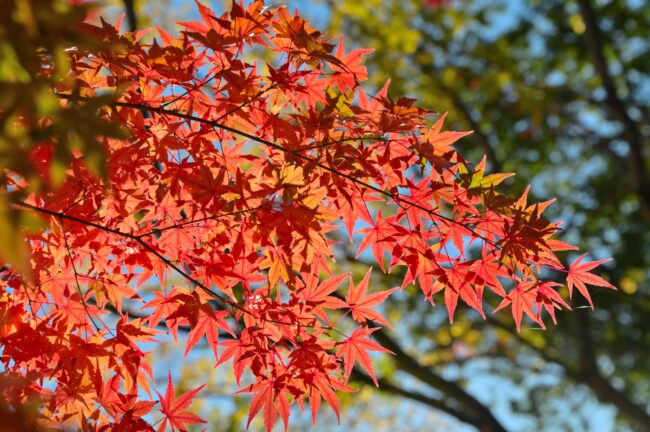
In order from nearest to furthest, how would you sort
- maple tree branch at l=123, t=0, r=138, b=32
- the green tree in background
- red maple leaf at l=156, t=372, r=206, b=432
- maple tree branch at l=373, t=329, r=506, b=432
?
red maple leaf at l=156, t=372, r=206, b=432 → maple tree branch at l=123, t=0, r=138, b=32 → maple tree branch at l=373, t=329, r=506, b=432 → the green tree in background

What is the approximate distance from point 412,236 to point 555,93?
263 inches

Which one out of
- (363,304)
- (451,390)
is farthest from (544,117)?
(363,304)

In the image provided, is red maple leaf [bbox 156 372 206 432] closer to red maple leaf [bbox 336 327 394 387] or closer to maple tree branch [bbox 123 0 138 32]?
red maple leaf [bbox 336 327 394 387]

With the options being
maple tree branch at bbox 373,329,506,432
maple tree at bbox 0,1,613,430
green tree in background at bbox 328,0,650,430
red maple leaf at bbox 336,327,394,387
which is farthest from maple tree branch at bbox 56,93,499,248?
green tree in background at bbox 328,0,650,430

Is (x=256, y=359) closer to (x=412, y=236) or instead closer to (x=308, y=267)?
(x=308, y=267)

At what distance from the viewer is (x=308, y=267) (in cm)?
160

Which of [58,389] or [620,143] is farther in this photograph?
[620,143]

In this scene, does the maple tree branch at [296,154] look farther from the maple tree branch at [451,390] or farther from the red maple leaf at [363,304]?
the maple tree branch at [451,390]

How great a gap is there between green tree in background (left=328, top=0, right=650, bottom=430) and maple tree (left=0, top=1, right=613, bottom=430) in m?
5.42

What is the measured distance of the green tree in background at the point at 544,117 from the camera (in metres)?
7.48

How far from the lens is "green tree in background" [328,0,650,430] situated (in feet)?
24.5

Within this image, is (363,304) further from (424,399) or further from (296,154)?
(424,399)

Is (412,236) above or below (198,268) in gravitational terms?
above

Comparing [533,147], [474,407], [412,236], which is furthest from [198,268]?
[533,147]
